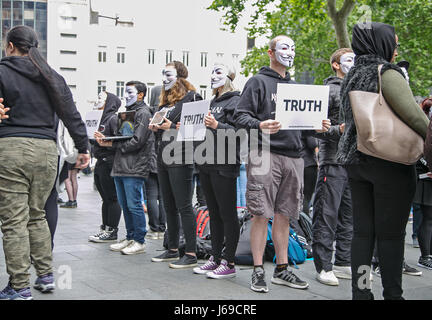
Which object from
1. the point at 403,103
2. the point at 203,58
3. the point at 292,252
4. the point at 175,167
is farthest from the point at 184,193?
the point at 203,58

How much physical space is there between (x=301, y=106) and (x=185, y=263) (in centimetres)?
214

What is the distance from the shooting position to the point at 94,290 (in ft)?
15.9

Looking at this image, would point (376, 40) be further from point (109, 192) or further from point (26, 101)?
point (109, 192)

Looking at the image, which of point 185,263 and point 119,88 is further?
point 119,88

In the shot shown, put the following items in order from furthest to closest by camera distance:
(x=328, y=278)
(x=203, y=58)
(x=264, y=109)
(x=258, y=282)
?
(x=203, y=58) < (x=328, y=278) < (x=264, y=109) < (x=258, y=282)

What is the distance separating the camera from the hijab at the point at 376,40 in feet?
13.0

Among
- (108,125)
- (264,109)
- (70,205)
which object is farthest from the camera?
(70,205)

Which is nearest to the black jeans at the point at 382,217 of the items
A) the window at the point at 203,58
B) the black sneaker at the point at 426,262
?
the black sneaker at the point at 426,262

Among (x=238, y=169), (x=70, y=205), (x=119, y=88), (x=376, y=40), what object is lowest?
(x=70, y=205)

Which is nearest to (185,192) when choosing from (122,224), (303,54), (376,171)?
(376,171)

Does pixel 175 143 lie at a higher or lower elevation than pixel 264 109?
lower

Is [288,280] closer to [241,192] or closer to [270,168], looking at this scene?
[270,168]

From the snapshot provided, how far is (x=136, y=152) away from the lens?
687 centimetres

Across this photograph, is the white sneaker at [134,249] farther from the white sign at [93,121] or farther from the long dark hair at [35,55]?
the long dark hair at [35,55]
